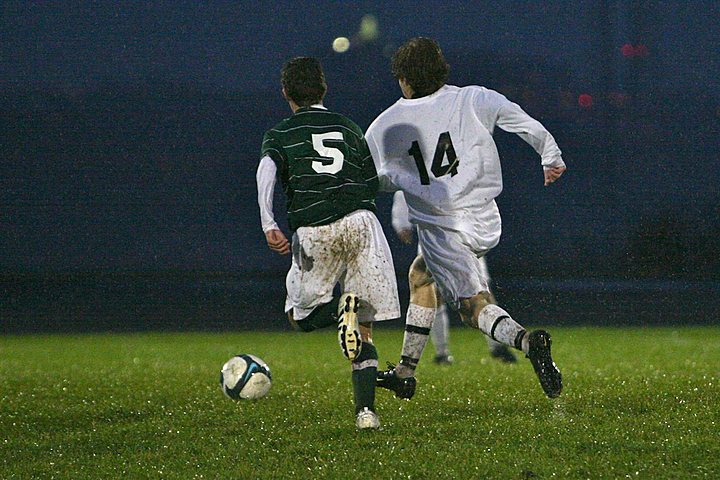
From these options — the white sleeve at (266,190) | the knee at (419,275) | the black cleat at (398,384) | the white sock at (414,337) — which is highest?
the white sleeve at (266,190)

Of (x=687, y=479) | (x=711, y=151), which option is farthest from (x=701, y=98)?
(x=687, y=479)

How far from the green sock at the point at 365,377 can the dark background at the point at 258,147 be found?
31.1ft

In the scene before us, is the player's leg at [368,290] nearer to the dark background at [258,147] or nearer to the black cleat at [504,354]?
the black cleat at [504,354]

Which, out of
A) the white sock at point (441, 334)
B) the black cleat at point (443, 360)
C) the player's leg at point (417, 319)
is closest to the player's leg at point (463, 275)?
the player's leg at point (417, 319)

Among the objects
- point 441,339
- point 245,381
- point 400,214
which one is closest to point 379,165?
point 400,214

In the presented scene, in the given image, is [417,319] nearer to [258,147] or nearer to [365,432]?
[365,432]

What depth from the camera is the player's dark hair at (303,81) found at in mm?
5008

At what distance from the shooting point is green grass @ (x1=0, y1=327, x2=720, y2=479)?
411 centimetres

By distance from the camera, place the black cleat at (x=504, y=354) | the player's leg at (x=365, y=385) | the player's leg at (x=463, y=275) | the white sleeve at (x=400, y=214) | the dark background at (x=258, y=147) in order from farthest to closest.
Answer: the dark background at (x=258, y=147) < the black cleat at (x=504, y=354) < the white sleeve at (x=400, y=214) < the player's leg at (x=463, y=275) < the player's leg at (x=365, y=385)

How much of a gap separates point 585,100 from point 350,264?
1433 centimetres

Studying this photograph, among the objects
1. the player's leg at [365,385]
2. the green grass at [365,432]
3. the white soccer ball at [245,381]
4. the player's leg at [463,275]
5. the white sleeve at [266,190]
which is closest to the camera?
the green grass at [365,432]

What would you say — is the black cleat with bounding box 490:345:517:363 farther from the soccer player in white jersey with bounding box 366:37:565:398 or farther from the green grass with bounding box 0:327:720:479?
the soccer player in white jersey with bounding box 366:37:565:398

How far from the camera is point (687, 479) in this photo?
379 cm

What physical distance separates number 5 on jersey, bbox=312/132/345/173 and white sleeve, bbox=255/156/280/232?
0.21 meters
